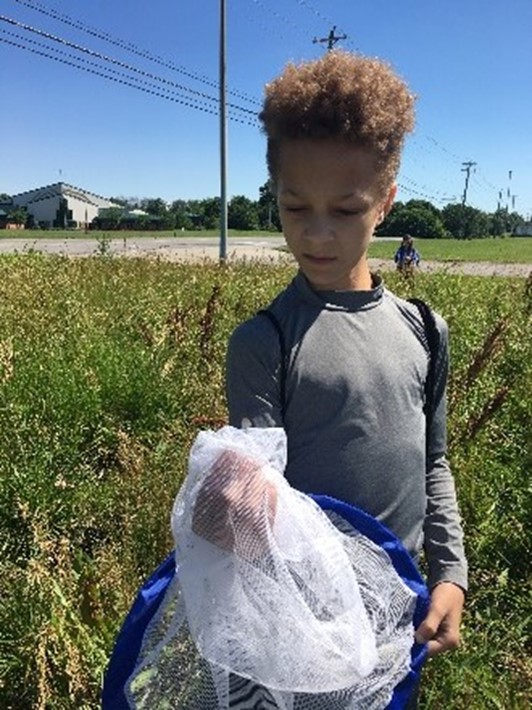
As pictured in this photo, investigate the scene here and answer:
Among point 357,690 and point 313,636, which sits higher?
point 313,636

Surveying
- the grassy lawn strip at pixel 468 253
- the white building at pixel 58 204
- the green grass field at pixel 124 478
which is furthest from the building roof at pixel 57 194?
the green grass field at pixel 124 478

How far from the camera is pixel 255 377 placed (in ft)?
3.64

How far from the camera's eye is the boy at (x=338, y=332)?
1.12m

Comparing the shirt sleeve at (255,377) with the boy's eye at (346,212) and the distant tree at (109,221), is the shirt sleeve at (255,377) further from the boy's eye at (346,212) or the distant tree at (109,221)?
the distant tree at (109,221)

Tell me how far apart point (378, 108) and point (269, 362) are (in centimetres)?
45

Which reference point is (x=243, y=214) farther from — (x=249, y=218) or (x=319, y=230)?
(x=319, y=230)

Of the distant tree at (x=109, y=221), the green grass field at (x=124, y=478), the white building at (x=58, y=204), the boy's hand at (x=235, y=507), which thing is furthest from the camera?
the white building at (x=58, y=204)

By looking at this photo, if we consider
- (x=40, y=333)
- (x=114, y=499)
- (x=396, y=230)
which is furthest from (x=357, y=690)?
(x=396, y=230)

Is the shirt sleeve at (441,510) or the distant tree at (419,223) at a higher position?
the shirt sleeve at (441,510)

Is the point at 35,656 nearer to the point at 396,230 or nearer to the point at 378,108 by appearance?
the point at 378,108

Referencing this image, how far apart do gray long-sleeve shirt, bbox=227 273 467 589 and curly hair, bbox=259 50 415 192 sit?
24cm

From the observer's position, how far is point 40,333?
175 inches

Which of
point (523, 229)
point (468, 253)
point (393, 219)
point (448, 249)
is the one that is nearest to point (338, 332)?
point (468, 253)

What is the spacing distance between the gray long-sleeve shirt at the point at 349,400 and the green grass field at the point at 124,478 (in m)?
0.47
